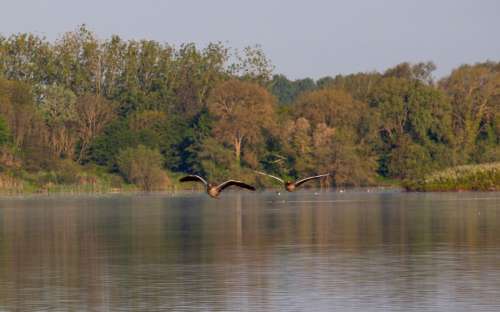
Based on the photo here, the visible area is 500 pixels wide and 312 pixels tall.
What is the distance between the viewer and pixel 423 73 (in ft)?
443

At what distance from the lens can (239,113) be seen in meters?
119

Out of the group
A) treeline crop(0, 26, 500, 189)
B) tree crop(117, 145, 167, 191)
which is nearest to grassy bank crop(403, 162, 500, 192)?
treeline crop(0, 26, 500, 189)

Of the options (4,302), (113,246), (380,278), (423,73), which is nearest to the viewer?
(4,302)

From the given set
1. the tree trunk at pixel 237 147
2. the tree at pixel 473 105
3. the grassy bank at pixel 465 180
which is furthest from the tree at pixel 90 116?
the grassy bank at pixel 465 180

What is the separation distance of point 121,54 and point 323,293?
380ft

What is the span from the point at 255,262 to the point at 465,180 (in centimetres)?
6477

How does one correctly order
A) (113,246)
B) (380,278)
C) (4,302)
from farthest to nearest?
(113,246), (380,278), (4,302)

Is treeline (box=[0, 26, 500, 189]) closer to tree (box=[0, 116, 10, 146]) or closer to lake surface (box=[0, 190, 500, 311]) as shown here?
tree (box=[0, 116, 10, 146])

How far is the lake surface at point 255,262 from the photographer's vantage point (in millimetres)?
26484

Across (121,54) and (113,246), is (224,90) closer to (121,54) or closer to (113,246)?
(121,54)

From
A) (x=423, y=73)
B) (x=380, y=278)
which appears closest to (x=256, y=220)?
(x=380, y=278)

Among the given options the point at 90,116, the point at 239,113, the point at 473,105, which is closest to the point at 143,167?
the point at 239,113

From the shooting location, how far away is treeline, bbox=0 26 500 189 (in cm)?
11781

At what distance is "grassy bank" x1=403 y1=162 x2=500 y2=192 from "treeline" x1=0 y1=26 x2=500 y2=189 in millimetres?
15716
